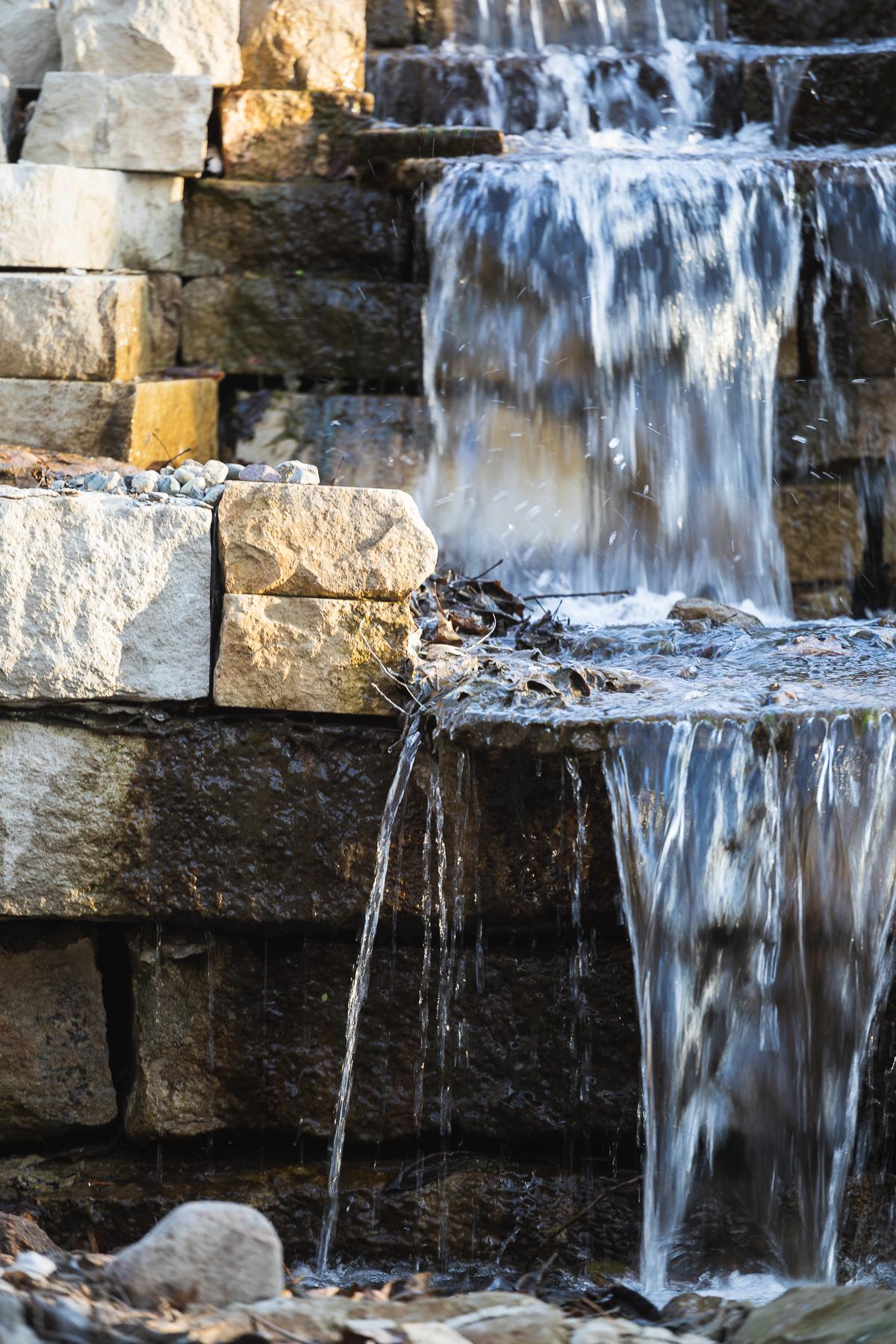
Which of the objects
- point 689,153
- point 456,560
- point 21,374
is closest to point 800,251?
point 689,153

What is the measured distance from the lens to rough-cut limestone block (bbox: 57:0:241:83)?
4.73 m

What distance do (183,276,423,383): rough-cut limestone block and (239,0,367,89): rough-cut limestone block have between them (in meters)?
0.72

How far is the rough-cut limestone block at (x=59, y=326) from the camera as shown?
175 inches

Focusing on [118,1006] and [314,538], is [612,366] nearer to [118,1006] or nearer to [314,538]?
[314,538]

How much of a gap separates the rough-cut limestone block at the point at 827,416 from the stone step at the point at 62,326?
7.13 ft

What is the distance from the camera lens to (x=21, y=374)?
4473 mm

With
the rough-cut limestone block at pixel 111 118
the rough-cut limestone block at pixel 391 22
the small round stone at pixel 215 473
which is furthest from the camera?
the rough-cut limestone block at pixel 391 22

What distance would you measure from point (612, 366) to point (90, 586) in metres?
2.19

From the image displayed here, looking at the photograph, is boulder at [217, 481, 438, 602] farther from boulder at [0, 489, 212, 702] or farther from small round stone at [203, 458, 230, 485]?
small round stone at [203, 458, 230, 485]

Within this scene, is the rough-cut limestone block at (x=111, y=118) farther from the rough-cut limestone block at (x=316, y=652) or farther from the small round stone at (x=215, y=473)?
the rough-cut limestone block at (x=316, y=652)

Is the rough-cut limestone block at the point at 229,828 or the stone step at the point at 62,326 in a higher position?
the stone step at the point at 62,326

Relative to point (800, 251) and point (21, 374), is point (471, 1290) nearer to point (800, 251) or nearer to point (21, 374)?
point (21, 374)

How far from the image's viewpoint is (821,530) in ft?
16.1

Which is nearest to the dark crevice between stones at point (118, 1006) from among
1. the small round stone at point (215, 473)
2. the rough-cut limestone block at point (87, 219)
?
the small round stone at point (215, 473)
